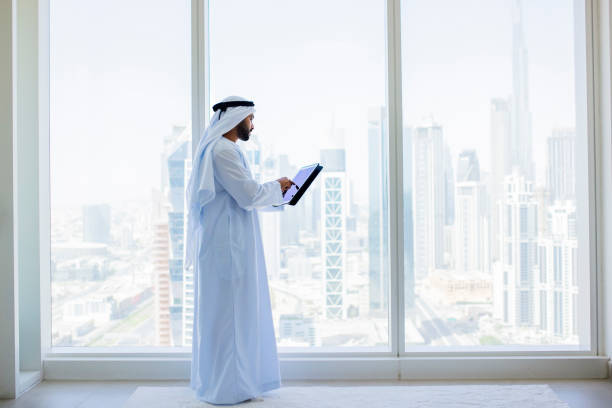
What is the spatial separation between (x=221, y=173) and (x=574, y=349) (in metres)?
2.44

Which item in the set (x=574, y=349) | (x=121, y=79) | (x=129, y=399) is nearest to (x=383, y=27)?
(x=121, y=79)

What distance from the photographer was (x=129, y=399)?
3.08m

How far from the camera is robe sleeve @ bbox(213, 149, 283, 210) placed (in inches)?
118

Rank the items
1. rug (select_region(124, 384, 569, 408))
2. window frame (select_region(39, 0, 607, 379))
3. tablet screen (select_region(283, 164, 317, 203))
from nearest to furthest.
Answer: rug (select_region(124, 384, 569, 408)) → tablet screen (select_region(283, 164, 317, 203)) → window frame (select_region(39, 0, 607, 379))

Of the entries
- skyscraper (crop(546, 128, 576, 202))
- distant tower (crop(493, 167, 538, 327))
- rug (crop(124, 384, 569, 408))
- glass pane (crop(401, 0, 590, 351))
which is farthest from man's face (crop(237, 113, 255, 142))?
skyscraper (crop(546, 128, 576, 202))

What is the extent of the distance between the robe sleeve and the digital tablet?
0.37 ft

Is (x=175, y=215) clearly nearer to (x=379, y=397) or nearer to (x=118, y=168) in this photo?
(x=118, y=168)

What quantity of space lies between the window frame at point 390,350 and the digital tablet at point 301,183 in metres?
0.70

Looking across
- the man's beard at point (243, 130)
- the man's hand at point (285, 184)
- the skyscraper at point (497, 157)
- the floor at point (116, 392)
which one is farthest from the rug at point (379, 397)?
the man's beard at point (243, 130)

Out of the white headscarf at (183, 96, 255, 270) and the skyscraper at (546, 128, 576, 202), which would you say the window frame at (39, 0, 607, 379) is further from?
the white headscarf at (183, 96, 255, 270)

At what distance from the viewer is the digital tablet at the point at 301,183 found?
3.02 metres

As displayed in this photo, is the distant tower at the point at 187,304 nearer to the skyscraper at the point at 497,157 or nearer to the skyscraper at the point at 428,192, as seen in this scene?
the skyscraper at the point at 428,192

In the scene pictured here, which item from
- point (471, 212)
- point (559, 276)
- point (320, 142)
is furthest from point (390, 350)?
point (320, 142)

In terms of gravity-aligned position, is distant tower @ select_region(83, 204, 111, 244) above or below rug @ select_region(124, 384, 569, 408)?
above
